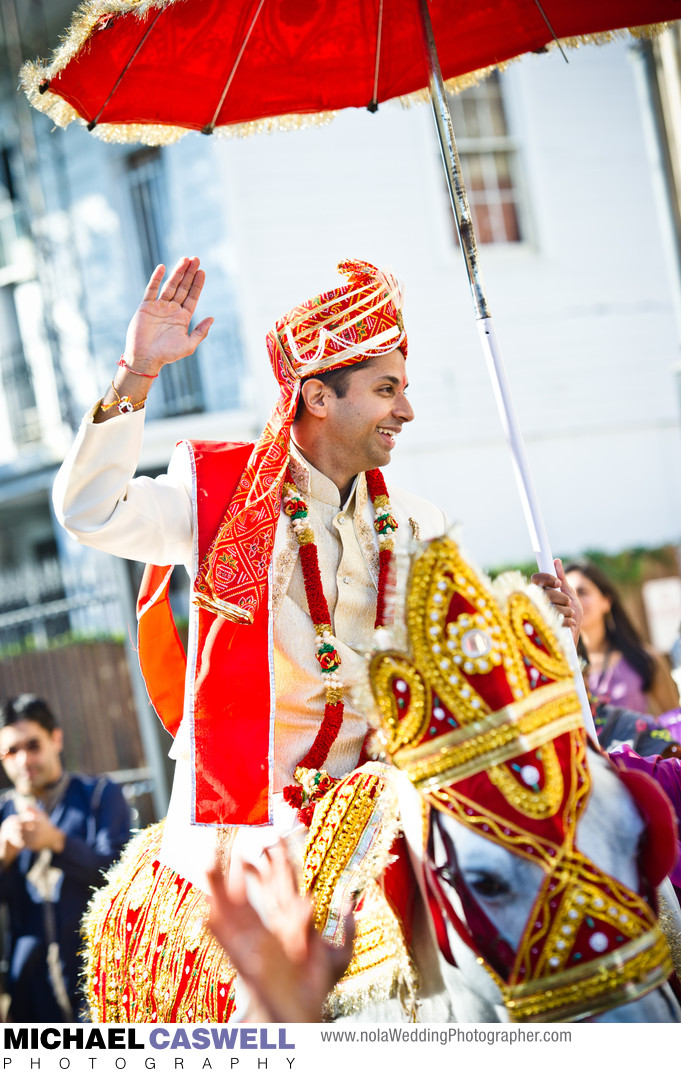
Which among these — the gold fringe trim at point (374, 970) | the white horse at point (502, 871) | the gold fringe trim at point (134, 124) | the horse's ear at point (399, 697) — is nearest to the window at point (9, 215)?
the gold fringe trim at point (134, 124)

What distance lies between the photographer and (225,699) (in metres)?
2.45

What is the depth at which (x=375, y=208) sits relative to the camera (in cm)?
1122

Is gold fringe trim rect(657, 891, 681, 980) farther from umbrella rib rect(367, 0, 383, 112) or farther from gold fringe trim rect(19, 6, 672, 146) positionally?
umbrella rib rect(367, 0, 383, 112)

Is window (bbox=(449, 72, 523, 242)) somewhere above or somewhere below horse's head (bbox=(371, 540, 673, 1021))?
above

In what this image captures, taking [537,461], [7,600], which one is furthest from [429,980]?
[537,461]

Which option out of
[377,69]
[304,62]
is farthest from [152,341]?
[377,69]

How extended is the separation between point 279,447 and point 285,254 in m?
8.90

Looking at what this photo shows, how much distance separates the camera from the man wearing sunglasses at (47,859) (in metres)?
5.29

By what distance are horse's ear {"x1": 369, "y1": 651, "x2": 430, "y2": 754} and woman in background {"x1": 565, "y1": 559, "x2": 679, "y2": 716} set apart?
4230 mm

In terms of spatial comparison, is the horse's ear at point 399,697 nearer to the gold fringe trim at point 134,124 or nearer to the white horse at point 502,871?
the white horse at point 502,871

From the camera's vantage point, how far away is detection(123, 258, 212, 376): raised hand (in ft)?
7.96

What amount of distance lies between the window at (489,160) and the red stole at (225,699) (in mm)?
9538

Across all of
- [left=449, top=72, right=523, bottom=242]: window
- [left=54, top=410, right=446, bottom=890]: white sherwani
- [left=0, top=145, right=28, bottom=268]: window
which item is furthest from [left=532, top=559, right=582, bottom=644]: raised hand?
[left=0, top=145, right=28, bottom=268]: window

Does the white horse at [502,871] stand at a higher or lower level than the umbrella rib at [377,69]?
lower
